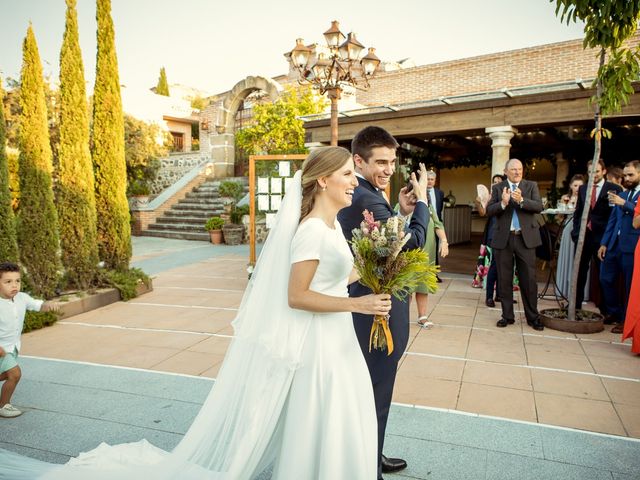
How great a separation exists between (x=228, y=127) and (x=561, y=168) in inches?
506

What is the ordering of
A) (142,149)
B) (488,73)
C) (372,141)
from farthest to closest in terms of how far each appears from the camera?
(142,149), (488,73), (372,141)

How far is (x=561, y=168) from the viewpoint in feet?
49.6

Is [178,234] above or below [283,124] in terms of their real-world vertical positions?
below

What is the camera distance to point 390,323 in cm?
255

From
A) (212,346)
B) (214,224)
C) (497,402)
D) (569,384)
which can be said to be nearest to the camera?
(497,402)

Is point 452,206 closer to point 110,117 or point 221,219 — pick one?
point 221,219

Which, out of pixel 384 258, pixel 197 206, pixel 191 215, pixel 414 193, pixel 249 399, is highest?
pixel 197 206

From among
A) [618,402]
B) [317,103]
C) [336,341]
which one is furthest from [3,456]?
[317,103]

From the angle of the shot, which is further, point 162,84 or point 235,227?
point 162,84

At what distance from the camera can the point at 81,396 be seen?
4.00 metres

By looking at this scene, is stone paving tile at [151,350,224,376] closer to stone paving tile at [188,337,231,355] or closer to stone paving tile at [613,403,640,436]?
stone paving tile at [188,337,231,355]

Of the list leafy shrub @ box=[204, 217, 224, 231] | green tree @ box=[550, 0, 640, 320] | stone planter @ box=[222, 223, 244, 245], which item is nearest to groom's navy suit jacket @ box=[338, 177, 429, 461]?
green tree @ box=[550, 0, 640, 320]

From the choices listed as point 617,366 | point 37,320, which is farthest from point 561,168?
point 37,320

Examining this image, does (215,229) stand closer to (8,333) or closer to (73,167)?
(73,167)
